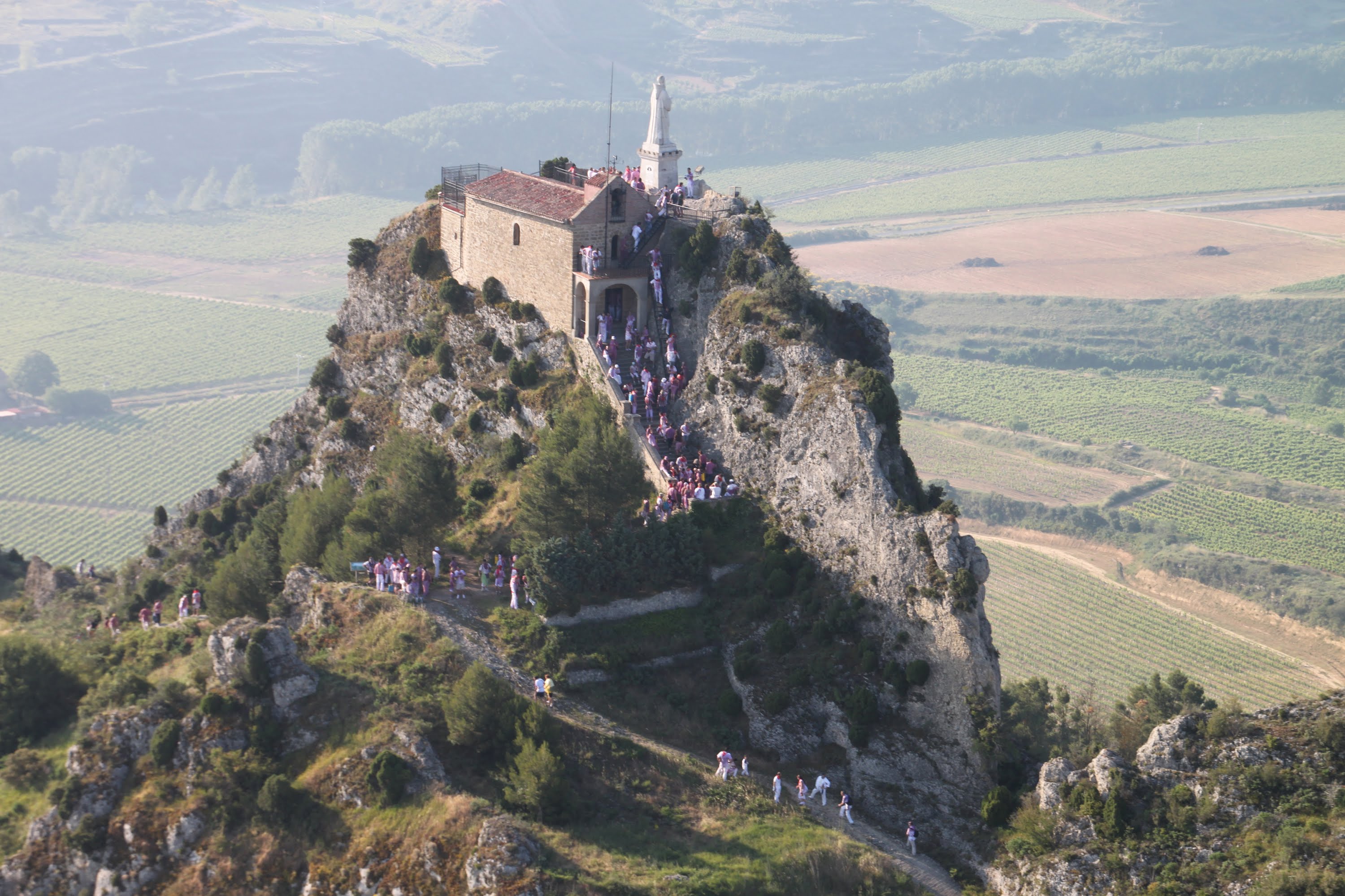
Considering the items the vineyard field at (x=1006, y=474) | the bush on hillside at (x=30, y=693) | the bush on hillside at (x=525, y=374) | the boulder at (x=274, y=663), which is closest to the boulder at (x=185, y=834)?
the boulder at (x=274, y=663)

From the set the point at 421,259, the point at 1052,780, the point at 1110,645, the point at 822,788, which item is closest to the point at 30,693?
the point at 822,788

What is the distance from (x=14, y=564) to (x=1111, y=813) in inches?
2987

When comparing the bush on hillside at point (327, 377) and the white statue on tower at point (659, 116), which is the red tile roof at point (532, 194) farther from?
the bush on hillside at point (327, 377)

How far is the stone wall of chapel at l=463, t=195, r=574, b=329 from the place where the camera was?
70.2 meters

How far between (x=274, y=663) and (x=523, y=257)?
30717mm

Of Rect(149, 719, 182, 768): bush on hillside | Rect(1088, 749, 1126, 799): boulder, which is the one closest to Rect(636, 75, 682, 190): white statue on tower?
Rect(149, 719, 182, 768): bush on hillside

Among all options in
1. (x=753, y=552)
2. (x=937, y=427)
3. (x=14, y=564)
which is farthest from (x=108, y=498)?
(x=753, y=552)

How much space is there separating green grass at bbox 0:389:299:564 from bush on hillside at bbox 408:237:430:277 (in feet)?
270

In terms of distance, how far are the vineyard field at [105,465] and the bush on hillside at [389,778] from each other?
120658 millimetres

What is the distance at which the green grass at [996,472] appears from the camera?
153 meters

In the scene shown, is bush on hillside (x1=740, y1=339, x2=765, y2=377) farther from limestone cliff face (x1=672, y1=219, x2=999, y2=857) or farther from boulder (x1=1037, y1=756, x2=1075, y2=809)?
boulder (x1=1037, y1=756, x2=1075, y2=809)

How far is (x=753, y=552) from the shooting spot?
60.1m

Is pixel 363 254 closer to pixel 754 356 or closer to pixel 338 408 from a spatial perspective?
pixel 338 408

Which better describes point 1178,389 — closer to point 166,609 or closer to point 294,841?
point 166,609
